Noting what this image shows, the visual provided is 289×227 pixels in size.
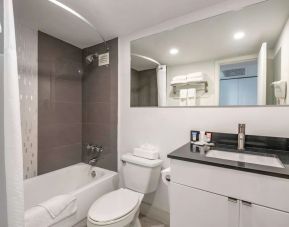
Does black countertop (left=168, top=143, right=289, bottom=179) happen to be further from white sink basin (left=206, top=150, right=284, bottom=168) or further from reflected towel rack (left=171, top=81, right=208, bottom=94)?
reflected towel rack (left=171, top=81, right=208, bottom=94)

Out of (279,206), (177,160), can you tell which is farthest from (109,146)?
(279,206)

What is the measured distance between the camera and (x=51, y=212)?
1.30m

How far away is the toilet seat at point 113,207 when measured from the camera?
4.06 feet

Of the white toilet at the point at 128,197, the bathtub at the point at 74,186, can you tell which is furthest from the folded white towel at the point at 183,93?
the bathtub at the point at 74,186

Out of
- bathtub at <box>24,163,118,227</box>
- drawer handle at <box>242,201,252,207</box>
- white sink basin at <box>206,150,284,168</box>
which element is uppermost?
white sink basin at <box>206,150,284,168</box>

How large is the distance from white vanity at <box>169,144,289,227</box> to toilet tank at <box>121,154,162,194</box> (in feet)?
1.65

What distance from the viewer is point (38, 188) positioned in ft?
6.12

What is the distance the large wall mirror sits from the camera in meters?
1.31

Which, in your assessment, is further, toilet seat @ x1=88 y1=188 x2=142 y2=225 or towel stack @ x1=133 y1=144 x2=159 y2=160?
Answer: towel stack @ x1=133 y1=144 x2=159 y2=160

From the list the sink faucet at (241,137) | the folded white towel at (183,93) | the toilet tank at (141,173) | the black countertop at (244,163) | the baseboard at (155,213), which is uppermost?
the folded white towel at (183,93)

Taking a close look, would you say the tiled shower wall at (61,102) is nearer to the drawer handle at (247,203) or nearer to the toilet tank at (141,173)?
the toilet tank at (141,173)

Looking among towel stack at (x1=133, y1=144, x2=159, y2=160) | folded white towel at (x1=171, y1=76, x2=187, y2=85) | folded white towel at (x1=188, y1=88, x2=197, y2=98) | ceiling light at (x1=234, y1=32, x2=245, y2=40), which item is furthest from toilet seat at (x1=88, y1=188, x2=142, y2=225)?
ceiling light at (x1=234, y1=32, x2=245, y2=40)

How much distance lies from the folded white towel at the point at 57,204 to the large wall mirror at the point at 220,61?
3.79ft

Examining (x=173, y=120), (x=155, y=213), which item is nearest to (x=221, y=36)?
(x=173, y=120)
